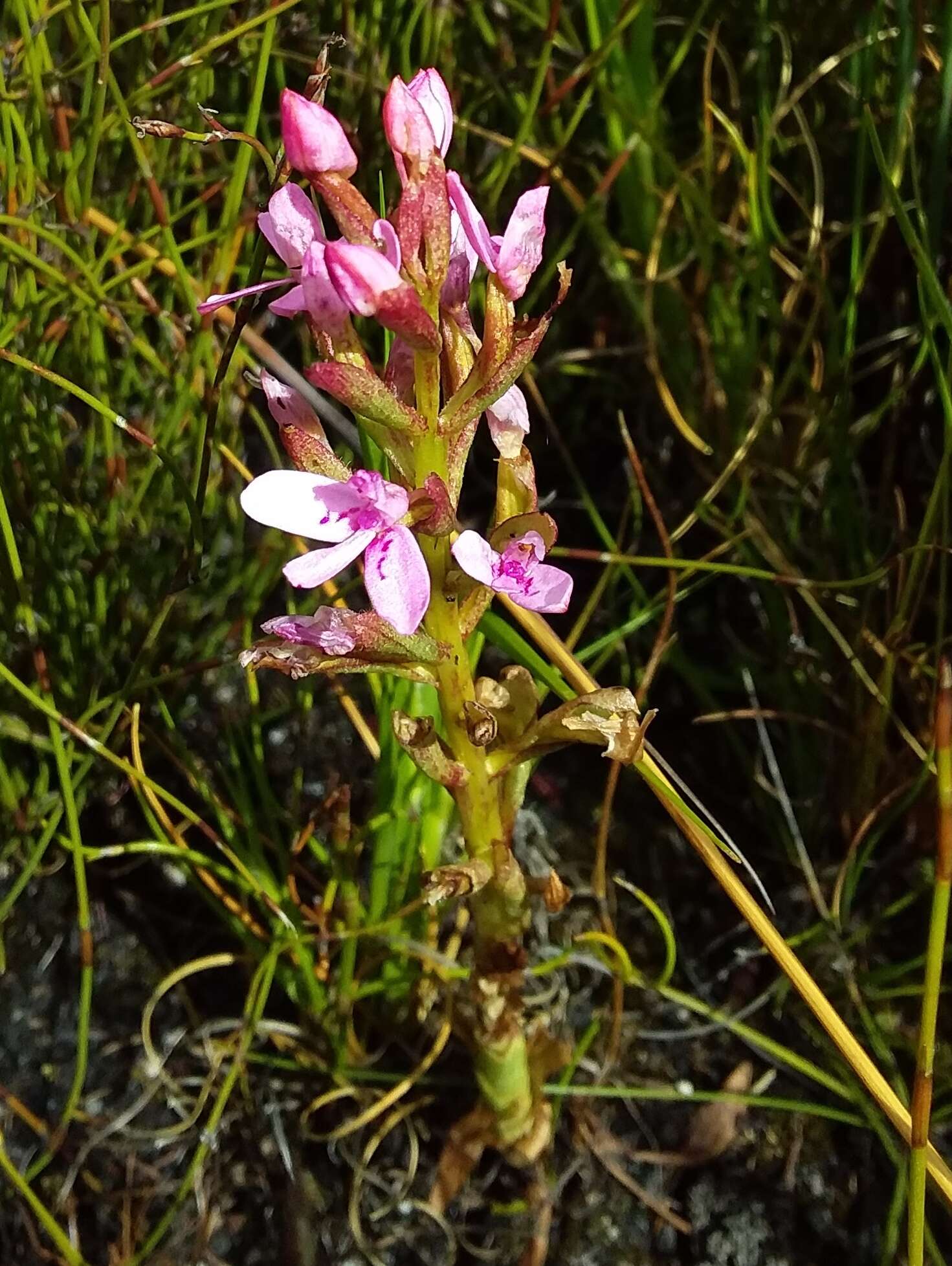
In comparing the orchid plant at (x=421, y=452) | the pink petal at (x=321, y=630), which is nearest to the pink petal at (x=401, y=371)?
the orchid plant at (x=421, y=452)

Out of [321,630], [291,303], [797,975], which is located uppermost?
[291,303]

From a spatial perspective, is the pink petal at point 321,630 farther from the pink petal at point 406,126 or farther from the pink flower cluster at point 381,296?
the pink petal at point 406,126

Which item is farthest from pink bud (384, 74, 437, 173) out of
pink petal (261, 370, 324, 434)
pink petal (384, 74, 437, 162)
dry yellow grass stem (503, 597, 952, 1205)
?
dry yellow grass stem (503, 597, 952, 1205)

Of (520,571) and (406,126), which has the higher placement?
(406,126)

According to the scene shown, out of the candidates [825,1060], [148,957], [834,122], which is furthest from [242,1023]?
[834,122]

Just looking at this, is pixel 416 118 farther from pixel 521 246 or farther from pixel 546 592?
pixel 546 592

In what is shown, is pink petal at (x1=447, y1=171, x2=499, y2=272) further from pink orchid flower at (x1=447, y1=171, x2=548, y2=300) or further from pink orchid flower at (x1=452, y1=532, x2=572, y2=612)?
pink orchid flower at (x1=452, y1=532, x2=572, y2=612)

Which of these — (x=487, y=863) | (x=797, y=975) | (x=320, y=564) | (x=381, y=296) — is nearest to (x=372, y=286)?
(x=381, y=296)
